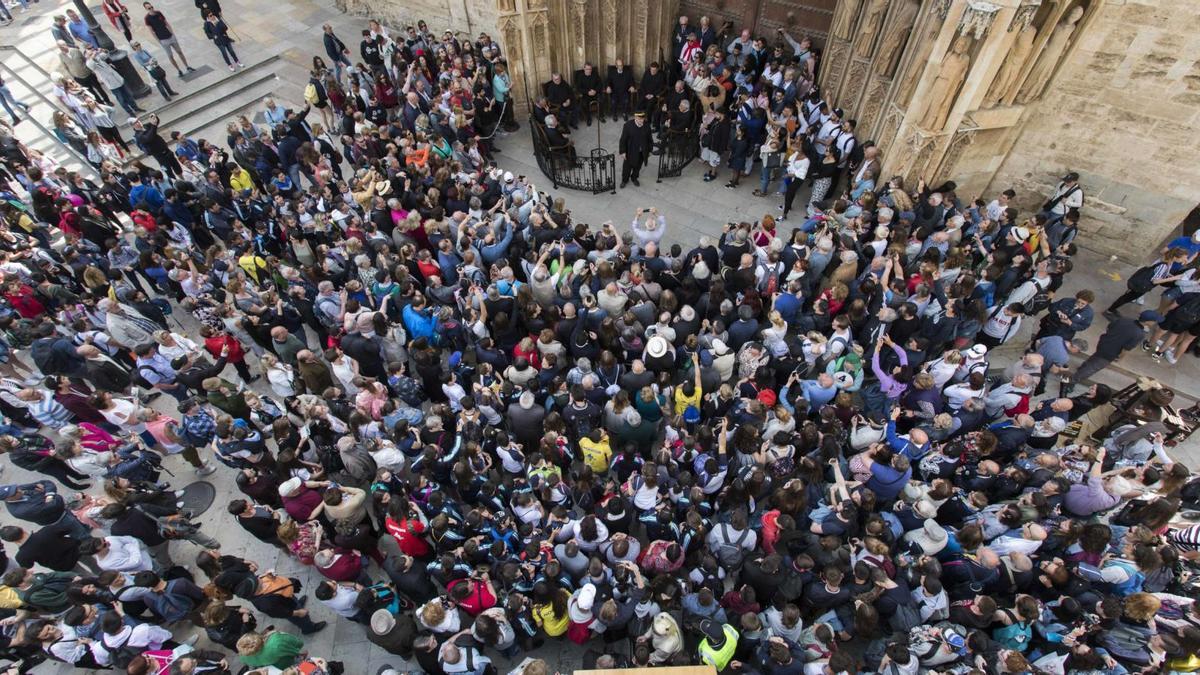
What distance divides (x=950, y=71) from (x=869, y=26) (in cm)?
265

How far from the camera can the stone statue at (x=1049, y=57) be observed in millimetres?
9078

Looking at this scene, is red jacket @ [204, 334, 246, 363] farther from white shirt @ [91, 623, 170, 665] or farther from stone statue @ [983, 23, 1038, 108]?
stone statue @ [983, 23, 1038, 108]

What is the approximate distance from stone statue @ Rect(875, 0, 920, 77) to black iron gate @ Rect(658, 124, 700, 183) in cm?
A: 377

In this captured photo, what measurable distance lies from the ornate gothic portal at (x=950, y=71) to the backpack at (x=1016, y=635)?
7627 millimetres

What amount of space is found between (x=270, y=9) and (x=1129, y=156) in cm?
2240

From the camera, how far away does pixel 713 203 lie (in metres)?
12.8

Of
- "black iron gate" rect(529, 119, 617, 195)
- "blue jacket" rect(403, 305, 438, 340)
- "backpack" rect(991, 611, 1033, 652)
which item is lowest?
"black iron gate" rect(529, 119, 617, 195)

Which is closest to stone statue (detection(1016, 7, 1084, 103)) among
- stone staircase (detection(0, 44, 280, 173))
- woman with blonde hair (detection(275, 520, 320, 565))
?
woman with blonde hair (detection(275, 520, 320, 565))

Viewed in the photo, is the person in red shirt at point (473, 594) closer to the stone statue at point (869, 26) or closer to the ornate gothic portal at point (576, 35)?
the stone statue at point (869, 26)

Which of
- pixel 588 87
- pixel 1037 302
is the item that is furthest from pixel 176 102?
pixel 1037 302

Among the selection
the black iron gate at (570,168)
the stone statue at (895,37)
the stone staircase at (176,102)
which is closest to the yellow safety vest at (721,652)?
the black iron gate at (570,168)

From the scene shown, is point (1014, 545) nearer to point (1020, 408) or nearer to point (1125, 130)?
point (1020, 408)

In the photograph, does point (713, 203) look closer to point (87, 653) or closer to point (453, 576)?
point (453, 576)

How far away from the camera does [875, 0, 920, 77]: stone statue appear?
34.6ft
